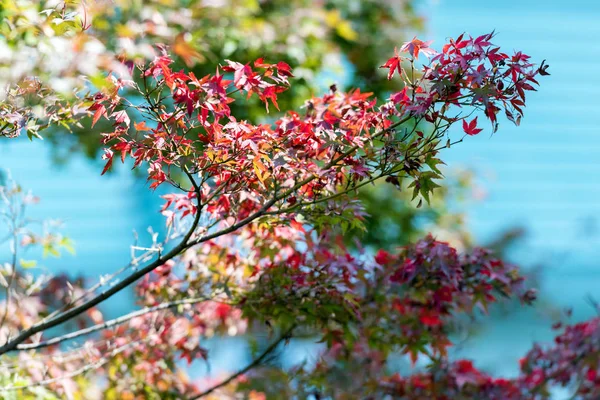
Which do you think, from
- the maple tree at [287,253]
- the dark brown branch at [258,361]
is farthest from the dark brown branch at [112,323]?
the dark brown branch at [258,361]

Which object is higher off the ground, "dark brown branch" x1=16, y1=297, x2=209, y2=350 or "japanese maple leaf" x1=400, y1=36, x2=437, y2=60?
"japanese maple leaf" x1=400, y1=36, x2=437, y2=60

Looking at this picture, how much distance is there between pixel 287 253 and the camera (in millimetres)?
2725

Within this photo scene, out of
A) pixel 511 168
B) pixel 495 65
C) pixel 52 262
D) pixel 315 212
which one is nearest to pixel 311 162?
pixel 315 212

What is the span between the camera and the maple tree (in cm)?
198

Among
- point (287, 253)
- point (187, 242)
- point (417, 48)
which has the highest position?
point (417, 48)

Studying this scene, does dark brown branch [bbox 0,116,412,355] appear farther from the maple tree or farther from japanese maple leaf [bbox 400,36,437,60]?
japanese maple leaf [bbox 400,36,437,60]

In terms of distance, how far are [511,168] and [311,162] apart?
10641 millimetres

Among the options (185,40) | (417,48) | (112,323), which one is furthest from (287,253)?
(185,40)

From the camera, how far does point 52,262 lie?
991cm

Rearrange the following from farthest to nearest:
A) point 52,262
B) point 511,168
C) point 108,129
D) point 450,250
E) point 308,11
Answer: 1. point 511,168
2. point 52,262
3. point 108,129
4. point 308,11
5. point 450,250

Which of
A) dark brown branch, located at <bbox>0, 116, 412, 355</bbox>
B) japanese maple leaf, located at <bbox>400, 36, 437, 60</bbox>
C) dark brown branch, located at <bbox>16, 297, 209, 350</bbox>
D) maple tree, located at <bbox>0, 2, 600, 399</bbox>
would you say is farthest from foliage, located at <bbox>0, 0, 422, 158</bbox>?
dark brown branch, located at <bbox>16, 297, 209, 350</bbox>

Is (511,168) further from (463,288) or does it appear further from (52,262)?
(463,288)

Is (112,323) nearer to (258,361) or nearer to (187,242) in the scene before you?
(187,242)

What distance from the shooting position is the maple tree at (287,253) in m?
1.98
